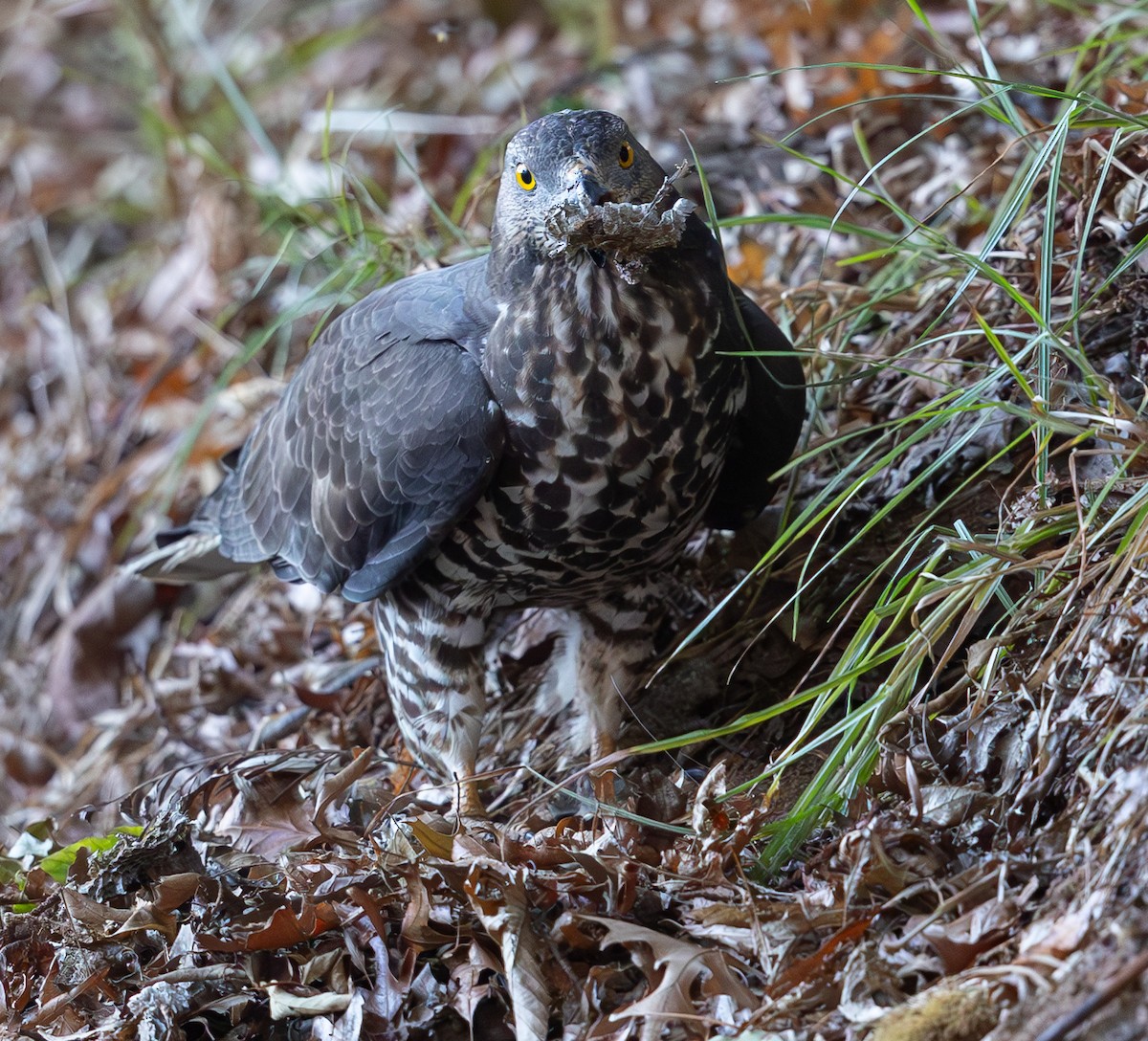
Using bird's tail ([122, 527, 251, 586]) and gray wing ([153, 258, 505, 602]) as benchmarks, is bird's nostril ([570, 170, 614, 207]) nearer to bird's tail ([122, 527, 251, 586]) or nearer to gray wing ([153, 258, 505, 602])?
gray wing ([153, 258, 505, 602])

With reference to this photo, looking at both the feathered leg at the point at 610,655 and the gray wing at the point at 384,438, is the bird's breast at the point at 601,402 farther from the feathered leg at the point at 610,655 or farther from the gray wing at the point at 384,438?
the feathered leg at the point at 610,655

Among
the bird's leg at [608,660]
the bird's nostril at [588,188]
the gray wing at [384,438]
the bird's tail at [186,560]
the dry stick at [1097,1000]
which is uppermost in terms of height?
the bird's nostril at [588,188]

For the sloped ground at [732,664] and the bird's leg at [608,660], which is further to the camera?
the bird's leg at [608,660]

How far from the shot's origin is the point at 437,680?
133 inches

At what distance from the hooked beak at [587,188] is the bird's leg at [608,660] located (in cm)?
118

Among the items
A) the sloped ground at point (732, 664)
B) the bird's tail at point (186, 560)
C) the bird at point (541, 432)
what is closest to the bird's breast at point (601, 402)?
the bird at point (541, 432)

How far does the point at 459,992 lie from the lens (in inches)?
100.0

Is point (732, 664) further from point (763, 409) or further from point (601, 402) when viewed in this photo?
point (601, 402)

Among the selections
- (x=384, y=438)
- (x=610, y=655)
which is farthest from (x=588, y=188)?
(x=610, y=655)

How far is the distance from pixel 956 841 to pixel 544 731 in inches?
61.6

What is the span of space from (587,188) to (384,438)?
803 millimetres

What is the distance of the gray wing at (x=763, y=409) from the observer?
3.19 metres

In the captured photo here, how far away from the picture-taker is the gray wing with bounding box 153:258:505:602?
9.69 feet

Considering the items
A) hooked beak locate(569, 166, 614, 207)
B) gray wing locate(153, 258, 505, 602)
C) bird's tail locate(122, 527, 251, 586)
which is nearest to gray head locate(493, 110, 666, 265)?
hooked beak locate(569, 166, 614, 207)
